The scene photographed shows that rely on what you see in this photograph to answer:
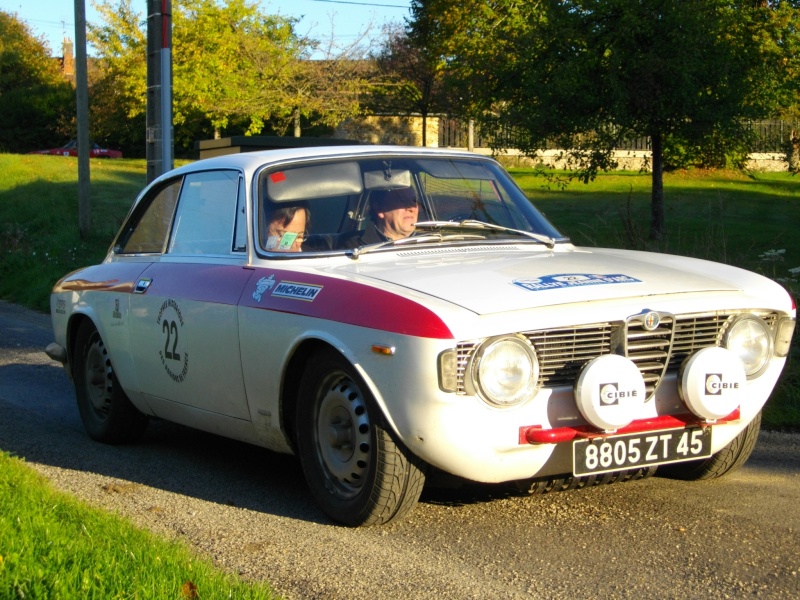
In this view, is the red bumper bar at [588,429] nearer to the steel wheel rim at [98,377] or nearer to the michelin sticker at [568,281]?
the michelin sticker at [568,281]

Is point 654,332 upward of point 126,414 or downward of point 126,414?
upward

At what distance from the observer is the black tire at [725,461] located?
→ 17.7 feet

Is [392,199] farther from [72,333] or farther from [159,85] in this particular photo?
[159,85]

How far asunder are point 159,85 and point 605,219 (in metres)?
8.44

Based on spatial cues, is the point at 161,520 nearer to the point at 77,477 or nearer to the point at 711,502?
the point at 77,477

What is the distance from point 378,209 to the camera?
5.76 metres

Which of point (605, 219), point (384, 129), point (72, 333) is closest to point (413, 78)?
point (384, 129)

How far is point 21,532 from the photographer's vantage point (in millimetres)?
4371

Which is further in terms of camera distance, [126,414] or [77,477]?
[126,414]

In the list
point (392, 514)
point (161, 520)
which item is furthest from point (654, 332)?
point (161, 520)

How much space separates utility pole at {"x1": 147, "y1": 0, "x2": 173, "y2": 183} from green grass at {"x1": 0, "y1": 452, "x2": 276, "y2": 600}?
8255 mm

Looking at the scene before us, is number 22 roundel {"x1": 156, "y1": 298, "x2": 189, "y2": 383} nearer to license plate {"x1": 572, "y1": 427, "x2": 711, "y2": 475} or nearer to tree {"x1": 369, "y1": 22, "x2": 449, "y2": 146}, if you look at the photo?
license plate {"x1": 572, "y1": 427, "x2": 711, "y2": 475}

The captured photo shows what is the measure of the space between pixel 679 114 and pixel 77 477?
13.3 metres

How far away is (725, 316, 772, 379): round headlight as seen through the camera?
489 cm
